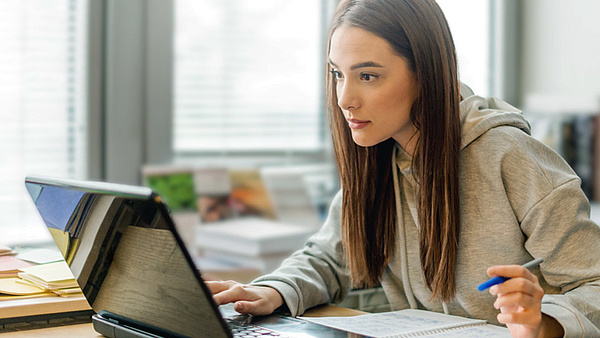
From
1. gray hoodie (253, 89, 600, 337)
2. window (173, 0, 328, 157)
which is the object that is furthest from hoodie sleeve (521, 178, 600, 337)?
window (173, 0, 328, 157)

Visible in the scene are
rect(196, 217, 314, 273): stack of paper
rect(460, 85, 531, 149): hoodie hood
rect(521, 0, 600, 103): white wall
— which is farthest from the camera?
rect(521, 0, 600, 103): white wall

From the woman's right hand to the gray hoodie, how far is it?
26mm

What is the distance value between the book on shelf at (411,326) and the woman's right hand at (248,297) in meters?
0.06

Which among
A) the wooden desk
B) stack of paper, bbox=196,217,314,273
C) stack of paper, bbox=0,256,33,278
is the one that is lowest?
stack of paper, bbox=196,217,314,273

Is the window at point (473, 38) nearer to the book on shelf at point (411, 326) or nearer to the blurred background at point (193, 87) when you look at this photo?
the blurred background at point (193, 87)

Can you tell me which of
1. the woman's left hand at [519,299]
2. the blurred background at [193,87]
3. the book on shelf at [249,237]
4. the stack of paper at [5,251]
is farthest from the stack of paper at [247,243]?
the woman's left hand at [519,299]

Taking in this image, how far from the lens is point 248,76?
8.34 feet

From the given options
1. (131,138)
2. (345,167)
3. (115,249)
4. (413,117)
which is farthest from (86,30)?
(115,249)

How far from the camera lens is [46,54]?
2178 millimetres

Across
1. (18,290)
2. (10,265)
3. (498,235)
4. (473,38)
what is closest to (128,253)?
(18,290)

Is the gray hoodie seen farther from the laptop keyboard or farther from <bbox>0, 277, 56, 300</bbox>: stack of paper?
<bbox>0, 277, 56, 300</bbox>: stack of paper

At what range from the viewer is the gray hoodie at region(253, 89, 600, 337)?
1068mm

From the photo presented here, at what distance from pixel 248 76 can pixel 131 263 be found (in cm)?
174

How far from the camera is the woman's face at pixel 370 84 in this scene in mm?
1141
